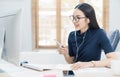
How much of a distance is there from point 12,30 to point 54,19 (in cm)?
268

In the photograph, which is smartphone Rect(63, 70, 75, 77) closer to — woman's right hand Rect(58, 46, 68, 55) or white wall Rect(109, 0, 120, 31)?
woman's right hand Rect(58, 46, 68, 55)

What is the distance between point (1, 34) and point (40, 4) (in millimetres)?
2671

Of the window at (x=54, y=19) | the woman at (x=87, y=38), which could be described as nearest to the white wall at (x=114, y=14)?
the window at (x=54, y=19)

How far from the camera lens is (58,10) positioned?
4008mm

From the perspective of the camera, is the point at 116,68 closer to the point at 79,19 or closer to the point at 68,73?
the point at 68,73

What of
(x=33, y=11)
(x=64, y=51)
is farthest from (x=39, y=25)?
(x=64, y=51)

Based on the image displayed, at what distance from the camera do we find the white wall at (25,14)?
391 cm

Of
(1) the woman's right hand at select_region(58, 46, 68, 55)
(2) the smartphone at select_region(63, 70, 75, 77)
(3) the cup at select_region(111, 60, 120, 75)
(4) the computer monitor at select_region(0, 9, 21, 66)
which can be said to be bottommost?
(2) the smartphone at select_region(63, 70, 75, 77)

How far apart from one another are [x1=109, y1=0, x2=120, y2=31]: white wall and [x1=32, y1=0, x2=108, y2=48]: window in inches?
3.6

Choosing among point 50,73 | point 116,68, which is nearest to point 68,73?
point 50,73

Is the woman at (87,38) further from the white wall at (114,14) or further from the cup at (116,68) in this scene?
the white wall at (114,14)

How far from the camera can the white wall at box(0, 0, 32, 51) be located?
3.91m

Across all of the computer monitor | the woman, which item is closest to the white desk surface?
the computer monitor

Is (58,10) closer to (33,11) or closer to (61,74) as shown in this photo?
(33,11)
